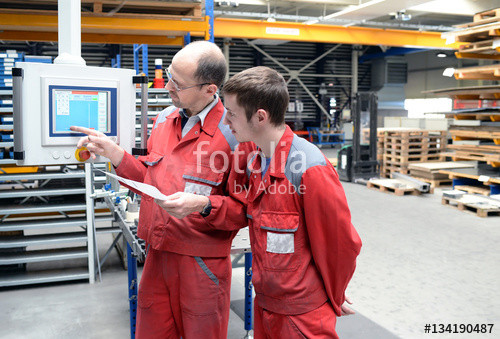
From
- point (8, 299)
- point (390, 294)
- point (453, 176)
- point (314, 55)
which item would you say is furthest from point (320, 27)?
point (8, 299)

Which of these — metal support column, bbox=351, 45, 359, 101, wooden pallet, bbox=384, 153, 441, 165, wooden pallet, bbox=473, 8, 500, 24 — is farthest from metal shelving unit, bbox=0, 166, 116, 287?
metal support column, bbox=351, 45, 359, 101

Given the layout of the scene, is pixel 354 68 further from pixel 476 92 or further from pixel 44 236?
pixel 44 236

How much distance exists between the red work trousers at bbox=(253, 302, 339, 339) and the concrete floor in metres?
2.15

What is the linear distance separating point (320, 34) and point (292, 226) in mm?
11984

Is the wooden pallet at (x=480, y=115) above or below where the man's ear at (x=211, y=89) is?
above

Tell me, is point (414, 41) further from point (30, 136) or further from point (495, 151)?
point (30, 136)

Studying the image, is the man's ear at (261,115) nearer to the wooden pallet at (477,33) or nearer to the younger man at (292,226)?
the younger man at (292,226)

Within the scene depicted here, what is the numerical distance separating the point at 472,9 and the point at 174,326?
Answer: 12980mm

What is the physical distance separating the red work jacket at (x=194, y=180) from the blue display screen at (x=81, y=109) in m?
0.19

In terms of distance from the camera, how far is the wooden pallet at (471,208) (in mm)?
7785

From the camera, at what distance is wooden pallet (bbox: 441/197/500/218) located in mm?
7785

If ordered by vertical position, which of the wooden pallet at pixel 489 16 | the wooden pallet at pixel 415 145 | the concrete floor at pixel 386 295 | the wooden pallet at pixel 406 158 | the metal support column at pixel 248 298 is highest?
the wooden pallet at pixel 489 16

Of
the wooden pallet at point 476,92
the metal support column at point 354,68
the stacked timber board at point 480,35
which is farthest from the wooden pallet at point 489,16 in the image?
the metal support column at point 354,68

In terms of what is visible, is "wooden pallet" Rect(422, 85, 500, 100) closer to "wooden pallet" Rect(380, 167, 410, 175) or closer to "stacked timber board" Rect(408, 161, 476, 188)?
"stacked timber board" Rect(408, 161, 476, 188)
